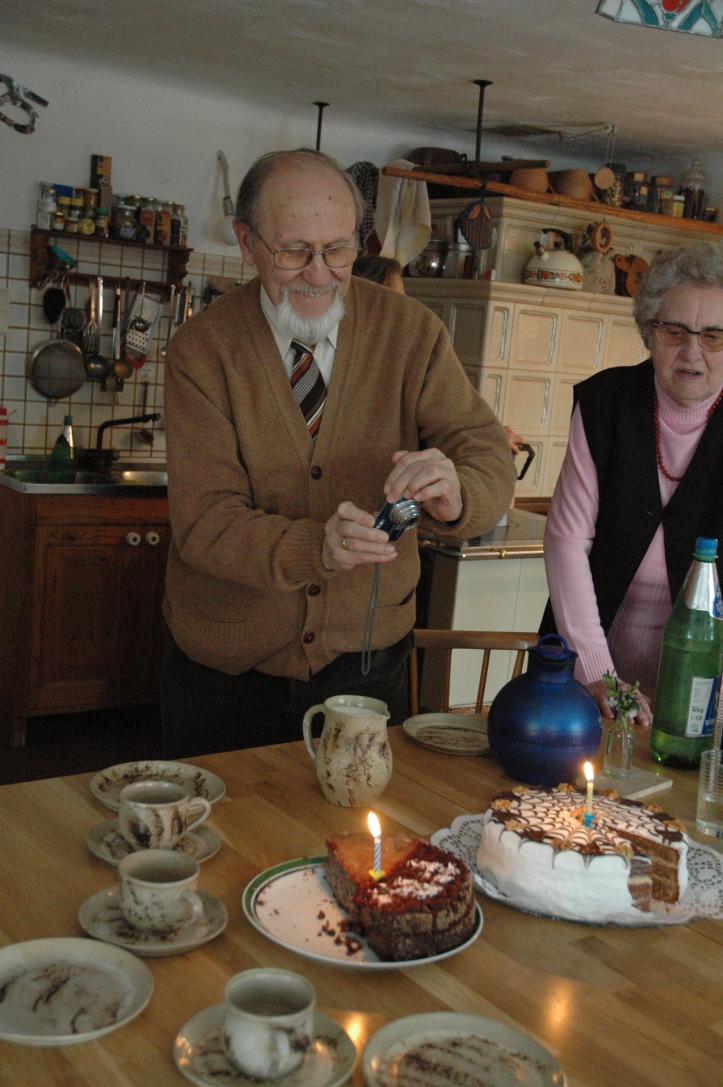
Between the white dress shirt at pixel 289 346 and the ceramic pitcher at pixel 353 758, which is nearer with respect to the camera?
the ceramic pitcher at pixel 353 758

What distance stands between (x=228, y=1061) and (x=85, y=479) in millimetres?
3748

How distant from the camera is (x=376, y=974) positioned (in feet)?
3.36

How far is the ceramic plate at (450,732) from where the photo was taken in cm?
162

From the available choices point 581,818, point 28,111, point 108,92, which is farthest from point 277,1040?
point 108,92

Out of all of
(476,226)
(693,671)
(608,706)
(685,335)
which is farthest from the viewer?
(476,226)

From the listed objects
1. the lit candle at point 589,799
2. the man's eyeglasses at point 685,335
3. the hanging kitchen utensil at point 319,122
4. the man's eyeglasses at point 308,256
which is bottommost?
the lit candle at point 589,799

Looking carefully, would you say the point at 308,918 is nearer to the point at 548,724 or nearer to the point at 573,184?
the point at 548,724

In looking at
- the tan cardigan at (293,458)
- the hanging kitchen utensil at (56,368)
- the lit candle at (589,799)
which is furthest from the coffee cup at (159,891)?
the hanging kitchen utensil at (56,368)

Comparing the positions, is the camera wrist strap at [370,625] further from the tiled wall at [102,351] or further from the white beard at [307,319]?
the tiled wall at [102,351]

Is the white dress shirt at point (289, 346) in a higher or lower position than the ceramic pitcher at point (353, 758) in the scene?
higher

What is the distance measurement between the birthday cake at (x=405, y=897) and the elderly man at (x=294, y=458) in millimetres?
579

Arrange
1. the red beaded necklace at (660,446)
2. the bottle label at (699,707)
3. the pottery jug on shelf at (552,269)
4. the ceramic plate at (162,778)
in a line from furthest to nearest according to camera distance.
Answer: the pottery jug on shelf at (552,269) → the red beaded necklace at (660,446) → the bottle label at (699,707) → the ceramic plate at (162,778)

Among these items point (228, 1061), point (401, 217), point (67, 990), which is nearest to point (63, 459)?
point (401, 217)

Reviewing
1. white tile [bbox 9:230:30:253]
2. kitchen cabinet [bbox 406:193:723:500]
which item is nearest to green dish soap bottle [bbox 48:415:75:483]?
white tile [bbox 9:230:30:253]
